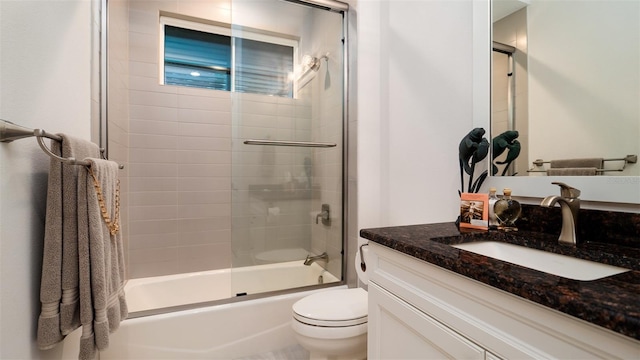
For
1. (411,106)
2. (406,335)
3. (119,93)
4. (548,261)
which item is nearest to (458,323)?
(406,335)

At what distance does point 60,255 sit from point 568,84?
175cm

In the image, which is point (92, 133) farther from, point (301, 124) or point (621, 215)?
point (621, 215)

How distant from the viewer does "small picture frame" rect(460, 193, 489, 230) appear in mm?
1060

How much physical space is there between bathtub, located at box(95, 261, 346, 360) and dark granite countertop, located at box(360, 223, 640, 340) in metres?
1.07

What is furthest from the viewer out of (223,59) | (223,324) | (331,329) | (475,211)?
(223,59)

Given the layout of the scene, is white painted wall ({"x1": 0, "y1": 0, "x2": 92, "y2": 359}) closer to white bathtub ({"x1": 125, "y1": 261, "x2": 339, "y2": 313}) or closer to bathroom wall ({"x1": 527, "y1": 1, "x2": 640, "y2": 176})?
white bathtub ({"x1": 125, "y1": 261, "x2": 339, "y2": 313})

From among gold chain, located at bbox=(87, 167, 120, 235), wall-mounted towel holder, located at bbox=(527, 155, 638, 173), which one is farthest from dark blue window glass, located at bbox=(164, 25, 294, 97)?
wall-mounted towel holder, located at bbox=(527, 155, 638, 173)

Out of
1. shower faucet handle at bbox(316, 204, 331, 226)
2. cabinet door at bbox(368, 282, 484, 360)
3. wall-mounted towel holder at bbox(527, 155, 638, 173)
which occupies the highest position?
wall-mounted towel holder at bbox(527, 155, 638, 173)

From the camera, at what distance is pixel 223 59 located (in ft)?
8.00

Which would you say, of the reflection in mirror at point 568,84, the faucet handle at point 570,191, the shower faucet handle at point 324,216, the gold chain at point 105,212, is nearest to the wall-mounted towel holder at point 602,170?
the reflection in mirror at point 568,84

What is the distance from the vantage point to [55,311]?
2.58 feet

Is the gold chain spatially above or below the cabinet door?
above

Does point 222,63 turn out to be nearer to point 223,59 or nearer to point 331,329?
point 223,59

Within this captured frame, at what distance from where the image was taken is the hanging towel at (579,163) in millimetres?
896
